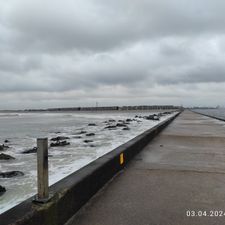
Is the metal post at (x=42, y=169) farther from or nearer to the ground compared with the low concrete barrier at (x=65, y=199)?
farther from the ground

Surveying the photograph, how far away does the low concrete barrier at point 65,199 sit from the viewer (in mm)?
2924

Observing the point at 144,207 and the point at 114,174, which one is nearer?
the point at 144,207

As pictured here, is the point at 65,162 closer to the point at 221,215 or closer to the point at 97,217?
the point at 97,217

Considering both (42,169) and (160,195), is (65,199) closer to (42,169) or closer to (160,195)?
(42,169)

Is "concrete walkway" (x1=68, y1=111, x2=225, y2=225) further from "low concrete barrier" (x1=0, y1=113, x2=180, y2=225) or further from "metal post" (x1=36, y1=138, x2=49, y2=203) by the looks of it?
"metal post" (x1=36, y1=138, x2=49, y2=203)

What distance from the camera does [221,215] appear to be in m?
3.64

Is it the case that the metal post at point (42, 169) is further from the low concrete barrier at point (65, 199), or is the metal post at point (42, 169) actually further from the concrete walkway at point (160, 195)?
the concrete walkway at point (160, 195)

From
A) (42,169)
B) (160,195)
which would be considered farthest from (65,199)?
(160,195)

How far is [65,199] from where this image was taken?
11.8 ft

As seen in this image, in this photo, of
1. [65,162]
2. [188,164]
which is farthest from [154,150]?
[65,162]

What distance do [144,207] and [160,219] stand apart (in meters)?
0.42

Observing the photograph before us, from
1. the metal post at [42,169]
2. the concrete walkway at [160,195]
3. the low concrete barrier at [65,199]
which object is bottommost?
the concrete walkway at [160,195]

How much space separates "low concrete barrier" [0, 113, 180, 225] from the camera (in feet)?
9.59

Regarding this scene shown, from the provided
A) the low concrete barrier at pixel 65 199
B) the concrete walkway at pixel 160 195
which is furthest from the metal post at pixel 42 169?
the concrete walkway at pixel 160 195
